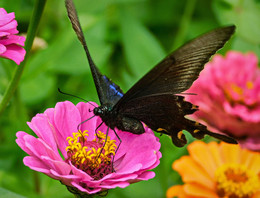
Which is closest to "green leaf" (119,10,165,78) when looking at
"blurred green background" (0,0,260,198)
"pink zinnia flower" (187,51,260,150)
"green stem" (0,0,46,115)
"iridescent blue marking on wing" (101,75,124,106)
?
"blurred green background" (0,0,260,198)

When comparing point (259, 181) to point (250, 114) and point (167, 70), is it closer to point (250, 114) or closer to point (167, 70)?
point (250, 114)

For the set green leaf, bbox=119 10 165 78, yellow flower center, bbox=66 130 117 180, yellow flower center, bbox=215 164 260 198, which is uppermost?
green leaf, bbox=119 10 165 78

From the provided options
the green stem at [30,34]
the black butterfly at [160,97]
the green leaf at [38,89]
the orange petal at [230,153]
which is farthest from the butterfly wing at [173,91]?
the green leaf at [38,89]

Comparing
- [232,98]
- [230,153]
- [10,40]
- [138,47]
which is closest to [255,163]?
[230,153]

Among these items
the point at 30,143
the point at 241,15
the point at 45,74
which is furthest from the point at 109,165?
the point at 241,15

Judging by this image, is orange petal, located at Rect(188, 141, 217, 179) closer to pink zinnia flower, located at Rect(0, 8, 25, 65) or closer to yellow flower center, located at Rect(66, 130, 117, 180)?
yellow flower center, located at Rect(66, 130, 117, 180)
